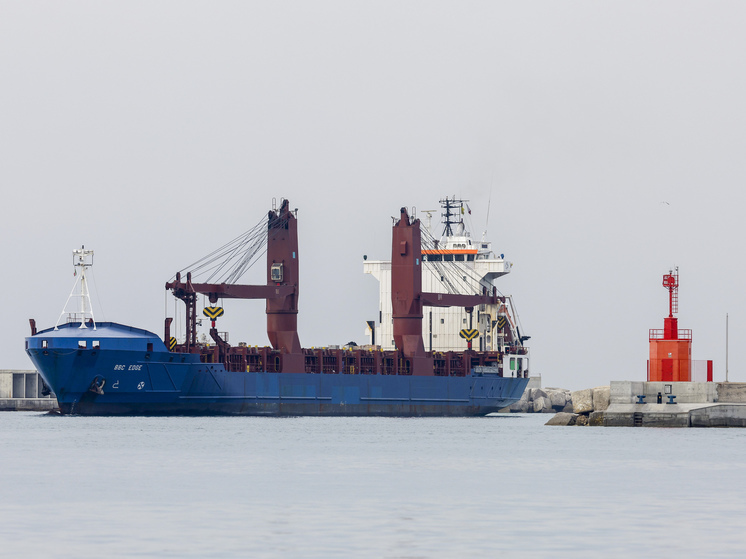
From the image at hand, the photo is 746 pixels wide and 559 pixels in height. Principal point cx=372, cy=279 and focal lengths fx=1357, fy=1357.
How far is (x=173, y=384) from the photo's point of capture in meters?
54.1

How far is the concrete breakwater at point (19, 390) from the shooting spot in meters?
77.9

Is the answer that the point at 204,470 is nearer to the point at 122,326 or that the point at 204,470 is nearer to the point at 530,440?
the point at 530,440

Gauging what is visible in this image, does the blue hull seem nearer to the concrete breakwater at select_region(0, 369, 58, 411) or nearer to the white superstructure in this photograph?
the white superstructure

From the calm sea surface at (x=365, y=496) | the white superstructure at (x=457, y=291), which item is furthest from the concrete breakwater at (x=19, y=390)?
the calm sea surface at (x=365, y=496)

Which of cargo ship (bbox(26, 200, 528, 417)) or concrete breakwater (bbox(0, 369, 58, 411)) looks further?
concrete breakwater (bbox(0, 369, 58, 411))

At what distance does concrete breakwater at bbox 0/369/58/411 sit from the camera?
77875mm

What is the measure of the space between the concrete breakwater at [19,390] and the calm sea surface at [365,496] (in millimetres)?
33797

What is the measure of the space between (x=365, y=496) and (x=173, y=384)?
29.9m

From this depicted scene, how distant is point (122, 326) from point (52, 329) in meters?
2.74

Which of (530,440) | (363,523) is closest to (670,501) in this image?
(363,523)

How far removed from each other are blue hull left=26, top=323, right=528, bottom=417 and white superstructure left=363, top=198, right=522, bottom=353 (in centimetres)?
802

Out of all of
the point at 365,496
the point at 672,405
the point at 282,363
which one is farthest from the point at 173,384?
the point at 365,496

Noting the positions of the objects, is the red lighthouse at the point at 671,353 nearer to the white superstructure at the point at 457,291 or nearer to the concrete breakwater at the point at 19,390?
the white superstructure at the point at 457,291

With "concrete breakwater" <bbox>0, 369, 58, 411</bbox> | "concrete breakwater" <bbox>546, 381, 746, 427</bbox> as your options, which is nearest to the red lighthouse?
"concrete breakwater" <bbox>546, 381, 746, 427</bbox>
